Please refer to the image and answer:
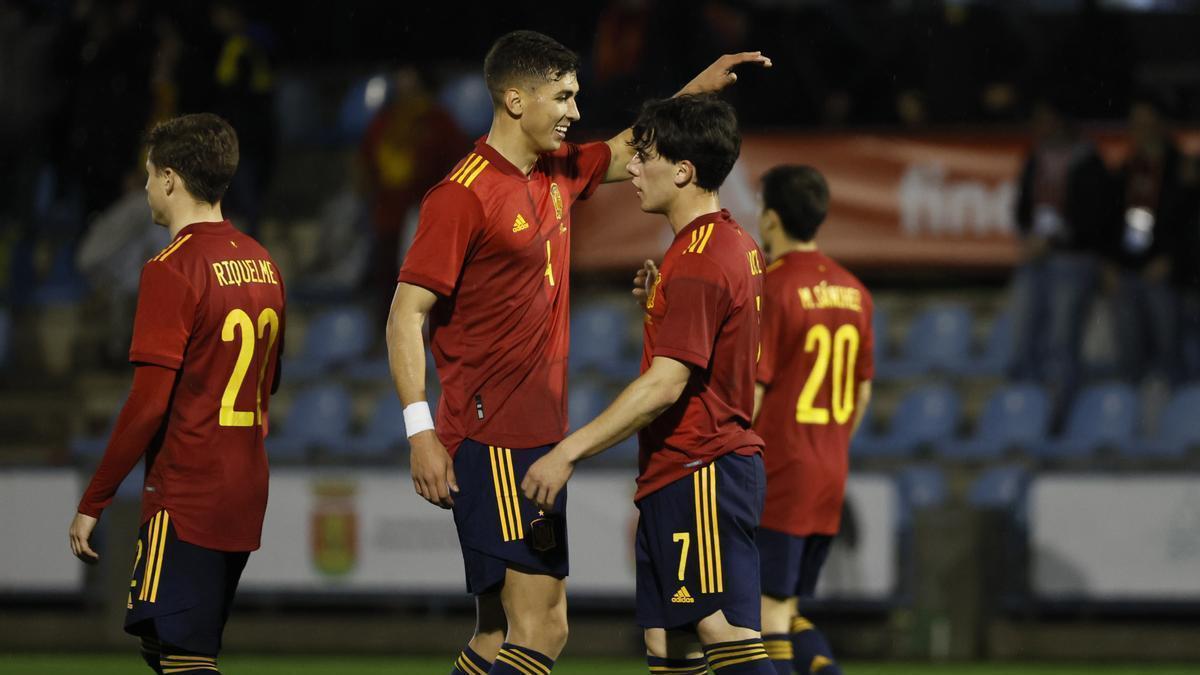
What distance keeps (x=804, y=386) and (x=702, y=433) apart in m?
1.59

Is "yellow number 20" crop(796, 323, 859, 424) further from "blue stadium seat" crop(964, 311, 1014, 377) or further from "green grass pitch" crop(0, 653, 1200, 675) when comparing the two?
"blue stadium seat" crop(964, 311, 1014, 377)

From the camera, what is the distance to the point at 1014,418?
1170cm

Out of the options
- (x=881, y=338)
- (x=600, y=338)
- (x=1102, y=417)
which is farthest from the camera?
(x=600, y=338)

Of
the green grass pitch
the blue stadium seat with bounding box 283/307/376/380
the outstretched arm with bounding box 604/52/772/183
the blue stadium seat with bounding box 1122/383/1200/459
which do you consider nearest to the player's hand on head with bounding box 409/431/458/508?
the outstretched arm with bounding box 604/52/772/183

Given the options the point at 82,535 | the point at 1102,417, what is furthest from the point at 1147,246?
the point at 82,535

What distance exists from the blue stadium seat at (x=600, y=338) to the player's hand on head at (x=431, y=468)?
7.27 metres

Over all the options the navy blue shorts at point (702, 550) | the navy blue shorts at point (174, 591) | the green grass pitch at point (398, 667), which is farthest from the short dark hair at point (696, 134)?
the green grass pitch at point (398, 667)

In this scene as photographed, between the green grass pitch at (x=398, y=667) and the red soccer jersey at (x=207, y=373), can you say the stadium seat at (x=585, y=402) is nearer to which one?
the green grass pitch at (x=398, y=667)

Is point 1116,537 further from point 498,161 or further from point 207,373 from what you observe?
point 207,373

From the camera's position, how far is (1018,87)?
13992 mm

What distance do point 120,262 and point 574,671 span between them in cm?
564

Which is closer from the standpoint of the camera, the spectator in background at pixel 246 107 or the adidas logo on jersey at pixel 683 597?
the adidas logo on jersey at pixel 683 597

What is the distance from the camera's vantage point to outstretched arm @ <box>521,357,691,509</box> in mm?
4945

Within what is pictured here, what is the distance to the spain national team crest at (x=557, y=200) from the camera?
5730mm
